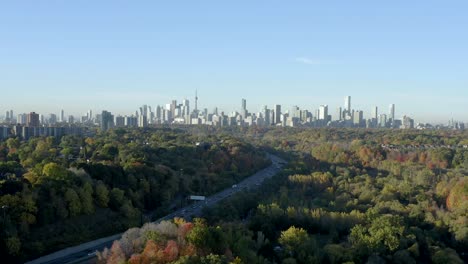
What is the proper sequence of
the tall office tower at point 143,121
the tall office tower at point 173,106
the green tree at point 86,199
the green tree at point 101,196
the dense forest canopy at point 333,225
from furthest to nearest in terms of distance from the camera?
1. the tall office tower at point 173,106
2. the tall office tower at point 143,121
3. the green tree at point 101,196
4. the green tree at point 86,199
5. the dense forest canopy at point 333,225

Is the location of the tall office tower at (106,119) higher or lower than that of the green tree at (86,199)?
higher

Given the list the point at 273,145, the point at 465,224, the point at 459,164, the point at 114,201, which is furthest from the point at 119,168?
the point at 273,145

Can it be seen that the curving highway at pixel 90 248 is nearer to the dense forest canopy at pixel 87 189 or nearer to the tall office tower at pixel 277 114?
the dense forest canopy at pixel 87 189

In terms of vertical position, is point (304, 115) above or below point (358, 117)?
above

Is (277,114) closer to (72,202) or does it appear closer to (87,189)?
(87,189)

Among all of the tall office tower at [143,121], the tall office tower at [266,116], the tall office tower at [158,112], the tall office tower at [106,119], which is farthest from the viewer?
the tall office tower at [158,112]

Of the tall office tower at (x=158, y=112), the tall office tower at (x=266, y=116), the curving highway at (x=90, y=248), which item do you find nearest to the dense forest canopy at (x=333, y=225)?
the curving highway at (x=90, y=248)

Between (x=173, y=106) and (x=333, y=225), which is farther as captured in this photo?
(x=173, y=106)

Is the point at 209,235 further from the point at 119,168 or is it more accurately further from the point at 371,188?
the point at 371,188

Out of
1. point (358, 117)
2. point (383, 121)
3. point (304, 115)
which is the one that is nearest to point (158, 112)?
point (304, 115)
